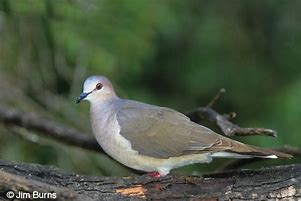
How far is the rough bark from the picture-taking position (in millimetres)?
2785

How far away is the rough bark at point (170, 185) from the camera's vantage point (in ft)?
9.14

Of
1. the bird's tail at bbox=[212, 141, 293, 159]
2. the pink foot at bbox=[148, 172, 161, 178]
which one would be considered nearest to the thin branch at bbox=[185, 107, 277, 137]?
the bird's tail at bbox=[212, 141, 293, 159]

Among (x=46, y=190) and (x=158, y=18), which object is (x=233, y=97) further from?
(x=46, y=190)

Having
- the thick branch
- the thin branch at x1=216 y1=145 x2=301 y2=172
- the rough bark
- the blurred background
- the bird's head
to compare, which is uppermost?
the blurred background

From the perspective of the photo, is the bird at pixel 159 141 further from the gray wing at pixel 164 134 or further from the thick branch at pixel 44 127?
the thick branch at pixel 44 127

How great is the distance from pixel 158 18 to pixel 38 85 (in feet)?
2.74

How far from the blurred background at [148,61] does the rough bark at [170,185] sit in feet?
4.37

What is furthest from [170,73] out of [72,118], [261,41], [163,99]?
[72,118]

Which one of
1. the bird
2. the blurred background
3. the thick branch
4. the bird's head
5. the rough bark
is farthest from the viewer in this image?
the blurred background

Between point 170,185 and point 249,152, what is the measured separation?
12.9 inches

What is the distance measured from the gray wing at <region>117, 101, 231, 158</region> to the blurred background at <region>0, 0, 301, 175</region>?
1031mm

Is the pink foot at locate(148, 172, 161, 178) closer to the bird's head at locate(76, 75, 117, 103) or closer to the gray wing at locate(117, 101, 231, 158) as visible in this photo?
the gray wing at locate(117, 101, 231, 158)

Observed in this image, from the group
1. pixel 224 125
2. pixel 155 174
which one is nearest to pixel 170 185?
pixel 155 174

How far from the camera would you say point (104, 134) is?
10.5 ft
